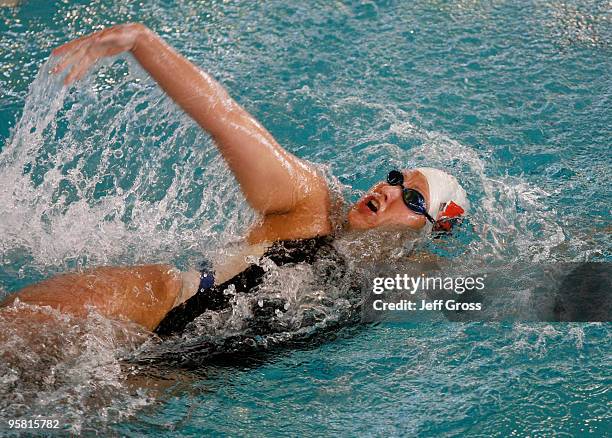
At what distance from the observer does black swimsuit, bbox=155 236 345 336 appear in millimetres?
2961

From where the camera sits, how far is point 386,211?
3318 millimetres

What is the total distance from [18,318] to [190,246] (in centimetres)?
111

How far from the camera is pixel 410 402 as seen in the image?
115 inches

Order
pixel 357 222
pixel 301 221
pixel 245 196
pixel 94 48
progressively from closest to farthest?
pixel 94 48 → pixel 245 196 → pixel 301 221 → pixel 357 222

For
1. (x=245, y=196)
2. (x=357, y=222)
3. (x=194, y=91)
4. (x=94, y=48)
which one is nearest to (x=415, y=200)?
(x=357, y=222)

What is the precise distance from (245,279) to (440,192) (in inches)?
36.6

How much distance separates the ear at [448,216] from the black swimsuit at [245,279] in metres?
0.49

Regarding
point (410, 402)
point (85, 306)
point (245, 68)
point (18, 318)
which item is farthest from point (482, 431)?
point (245, 68)

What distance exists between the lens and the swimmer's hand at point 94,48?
279cm

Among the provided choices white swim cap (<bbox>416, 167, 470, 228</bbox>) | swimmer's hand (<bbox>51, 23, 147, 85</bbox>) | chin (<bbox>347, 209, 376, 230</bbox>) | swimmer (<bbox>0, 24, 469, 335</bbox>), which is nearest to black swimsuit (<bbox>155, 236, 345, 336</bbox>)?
swimmer (<bbox>0, 24, 469, 335</bbox>)

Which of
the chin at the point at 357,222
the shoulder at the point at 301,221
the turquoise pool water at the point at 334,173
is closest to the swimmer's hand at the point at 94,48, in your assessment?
the turquoise pool water at the point at 334,173

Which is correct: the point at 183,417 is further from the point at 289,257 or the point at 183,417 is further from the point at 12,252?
the point at 12,252

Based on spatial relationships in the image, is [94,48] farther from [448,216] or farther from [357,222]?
[448,216]

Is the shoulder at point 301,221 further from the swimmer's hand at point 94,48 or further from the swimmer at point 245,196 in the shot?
the swimmer's hand at point 94,48
